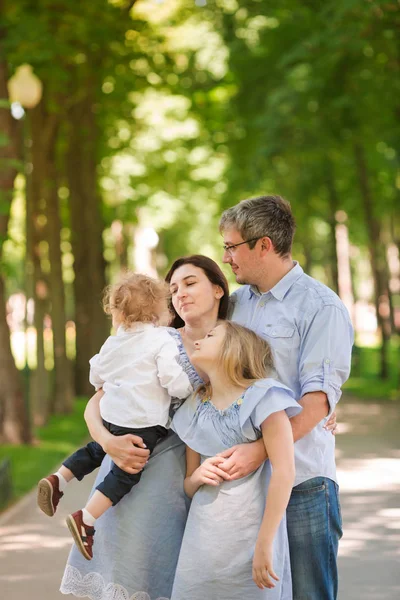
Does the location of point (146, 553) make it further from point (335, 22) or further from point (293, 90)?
point (293, 90)

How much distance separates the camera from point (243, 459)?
3908mm

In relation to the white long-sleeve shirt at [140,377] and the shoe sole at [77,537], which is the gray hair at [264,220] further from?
the shoe sole at [77,537]

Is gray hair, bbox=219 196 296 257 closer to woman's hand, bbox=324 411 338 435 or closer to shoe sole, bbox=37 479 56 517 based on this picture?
→ woman's hand, bbox=324 411 338 435

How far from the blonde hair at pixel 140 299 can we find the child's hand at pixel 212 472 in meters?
0.68

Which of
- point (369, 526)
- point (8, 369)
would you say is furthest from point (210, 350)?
point (8, 369)

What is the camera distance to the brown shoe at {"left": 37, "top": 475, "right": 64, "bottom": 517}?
182 inches

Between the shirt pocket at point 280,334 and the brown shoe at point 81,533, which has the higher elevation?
the shirt pocket at point 280,334

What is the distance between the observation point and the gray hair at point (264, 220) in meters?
4.23

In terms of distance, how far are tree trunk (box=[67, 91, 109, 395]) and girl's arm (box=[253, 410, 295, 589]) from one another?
1749 centimetres

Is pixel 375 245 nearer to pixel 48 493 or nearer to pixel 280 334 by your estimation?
pixel 48 493

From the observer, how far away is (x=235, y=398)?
13.2ft

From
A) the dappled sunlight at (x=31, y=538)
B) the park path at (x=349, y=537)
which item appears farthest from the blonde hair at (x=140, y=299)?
the dappled sunlight at (x=31, y=538)

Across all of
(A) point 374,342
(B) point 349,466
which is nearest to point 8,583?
(B) point 349,466

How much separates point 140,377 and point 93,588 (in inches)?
33.7
